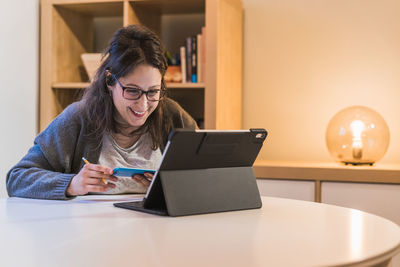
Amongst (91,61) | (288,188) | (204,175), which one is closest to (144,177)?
(204,175)

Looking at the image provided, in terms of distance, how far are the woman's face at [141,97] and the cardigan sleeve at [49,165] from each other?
0.17 metres

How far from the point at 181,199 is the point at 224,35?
1.49 meters

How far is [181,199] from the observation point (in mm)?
1310

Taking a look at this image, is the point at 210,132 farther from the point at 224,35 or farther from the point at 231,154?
the point at 224,35

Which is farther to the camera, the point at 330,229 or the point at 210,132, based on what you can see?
the point at 210,132

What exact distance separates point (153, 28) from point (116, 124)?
1.20 meters

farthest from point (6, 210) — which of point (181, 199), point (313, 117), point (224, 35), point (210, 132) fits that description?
point (313, 117)

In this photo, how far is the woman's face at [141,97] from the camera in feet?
5.79

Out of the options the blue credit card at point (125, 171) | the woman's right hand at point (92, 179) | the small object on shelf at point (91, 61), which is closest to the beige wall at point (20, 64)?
the small object on shelf at point (91, 61)

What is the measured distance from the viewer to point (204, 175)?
4.47 feet

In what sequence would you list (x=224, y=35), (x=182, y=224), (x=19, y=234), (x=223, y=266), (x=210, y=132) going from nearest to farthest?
1. (x=223, y=266)
2. (x=19, y=234)
3. (x=182, y=224)
4. (x=210, y=132)
5. (x=224, y=35)

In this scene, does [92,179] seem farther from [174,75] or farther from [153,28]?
[153,28]

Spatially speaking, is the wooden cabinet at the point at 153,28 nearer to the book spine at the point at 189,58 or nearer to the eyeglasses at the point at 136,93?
the book spine at the point at 189,58

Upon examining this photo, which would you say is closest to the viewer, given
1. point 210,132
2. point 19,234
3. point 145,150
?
point 19,234
